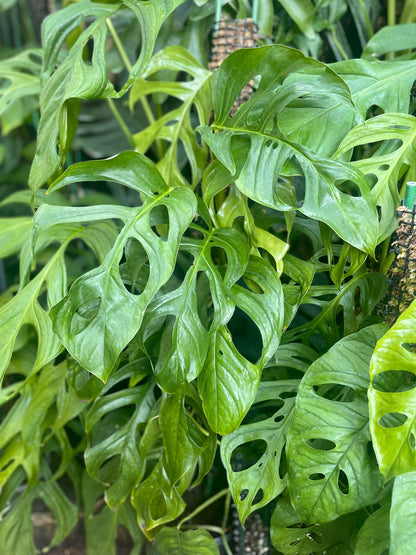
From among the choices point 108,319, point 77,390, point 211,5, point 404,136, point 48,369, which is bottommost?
point 48,369

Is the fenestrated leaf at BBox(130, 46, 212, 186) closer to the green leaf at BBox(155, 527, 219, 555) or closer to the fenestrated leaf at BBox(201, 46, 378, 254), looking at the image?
the fenestrated leaf at BBox(201, 46, 378, 254)

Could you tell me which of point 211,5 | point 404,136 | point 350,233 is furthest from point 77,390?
point 211,5

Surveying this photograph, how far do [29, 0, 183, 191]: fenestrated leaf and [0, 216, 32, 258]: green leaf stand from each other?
0.27m

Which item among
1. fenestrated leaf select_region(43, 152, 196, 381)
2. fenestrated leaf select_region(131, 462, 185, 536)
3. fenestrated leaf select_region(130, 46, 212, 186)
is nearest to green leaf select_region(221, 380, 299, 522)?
fenestrated leaf select_region(131, 462, 185, 536)

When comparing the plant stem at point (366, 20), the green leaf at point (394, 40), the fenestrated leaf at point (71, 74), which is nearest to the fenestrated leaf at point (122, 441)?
the fenestrated leaf at point (71, 74)

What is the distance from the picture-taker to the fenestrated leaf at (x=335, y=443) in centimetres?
63

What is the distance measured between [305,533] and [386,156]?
0.56 metres

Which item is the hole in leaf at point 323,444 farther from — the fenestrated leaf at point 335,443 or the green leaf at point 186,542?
the green leaf at point 186,542

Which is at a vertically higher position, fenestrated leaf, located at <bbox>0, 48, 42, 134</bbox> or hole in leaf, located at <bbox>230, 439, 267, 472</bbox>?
fenestrated leaf, located at <bbox>0, 48, 42, 134</bbox>

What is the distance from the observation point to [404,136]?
0.76 m

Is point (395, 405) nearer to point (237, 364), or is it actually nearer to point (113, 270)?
point (237, 364)

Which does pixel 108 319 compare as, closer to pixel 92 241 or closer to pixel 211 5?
pixel 92 241

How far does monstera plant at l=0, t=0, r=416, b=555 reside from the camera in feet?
2.10

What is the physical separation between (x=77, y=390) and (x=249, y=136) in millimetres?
474
